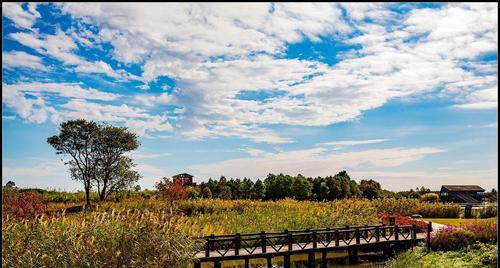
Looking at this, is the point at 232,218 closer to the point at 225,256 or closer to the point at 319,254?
the point at 319,254

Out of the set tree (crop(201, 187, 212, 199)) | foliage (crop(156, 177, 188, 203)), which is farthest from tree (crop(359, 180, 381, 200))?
foliage (crop(156, 177, 188, 203))

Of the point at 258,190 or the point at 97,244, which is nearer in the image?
the point at 97,244

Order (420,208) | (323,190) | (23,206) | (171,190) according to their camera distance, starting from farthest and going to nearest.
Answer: (323,190), (420,208), (171,190), (23,206)

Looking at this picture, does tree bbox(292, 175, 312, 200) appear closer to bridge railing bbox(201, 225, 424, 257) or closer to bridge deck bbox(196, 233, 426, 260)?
bridge railing bbox(201, 225, 424, 257)

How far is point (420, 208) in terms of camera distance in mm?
36781

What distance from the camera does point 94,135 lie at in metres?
42.7

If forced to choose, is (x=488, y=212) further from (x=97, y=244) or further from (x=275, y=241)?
(x=97, y=244)

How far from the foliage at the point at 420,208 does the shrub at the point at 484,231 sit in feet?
42.7

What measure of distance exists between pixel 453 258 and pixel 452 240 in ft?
6.69

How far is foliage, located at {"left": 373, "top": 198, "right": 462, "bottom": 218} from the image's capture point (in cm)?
3581

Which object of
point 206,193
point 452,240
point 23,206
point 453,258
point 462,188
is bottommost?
point 453,258

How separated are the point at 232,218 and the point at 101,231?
45.7 feet

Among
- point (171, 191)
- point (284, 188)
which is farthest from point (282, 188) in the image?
point (171, 191)

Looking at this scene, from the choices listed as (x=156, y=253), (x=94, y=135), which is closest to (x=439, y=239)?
(x=156, y=253)
